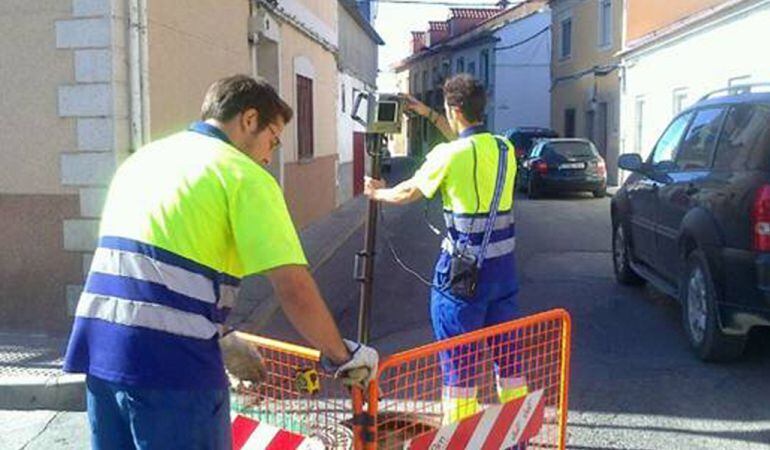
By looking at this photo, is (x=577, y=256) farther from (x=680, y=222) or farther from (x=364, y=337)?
(x=364, y=337)

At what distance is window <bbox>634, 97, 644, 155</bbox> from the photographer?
21.7 m

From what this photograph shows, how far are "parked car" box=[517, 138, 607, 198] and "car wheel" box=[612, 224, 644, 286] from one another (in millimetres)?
11147

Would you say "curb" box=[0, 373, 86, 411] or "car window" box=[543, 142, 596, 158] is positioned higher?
"car window" box=[543, 142, 596, 158]

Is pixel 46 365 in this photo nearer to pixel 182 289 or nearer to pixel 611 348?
pixel 182 289

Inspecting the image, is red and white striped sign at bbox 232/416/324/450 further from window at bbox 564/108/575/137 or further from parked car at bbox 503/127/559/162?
window at bbox 564/108/575/137

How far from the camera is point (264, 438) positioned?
2.87 m

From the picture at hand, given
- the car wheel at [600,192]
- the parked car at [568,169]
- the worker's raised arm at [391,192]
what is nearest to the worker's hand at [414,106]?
the worker's raised arm at [391,192]

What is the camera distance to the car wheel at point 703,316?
5.66 meters

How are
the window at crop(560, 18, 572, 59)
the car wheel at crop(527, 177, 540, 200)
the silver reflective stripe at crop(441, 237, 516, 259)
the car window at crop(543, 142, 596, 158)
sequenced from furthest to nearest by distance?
the window at crop(560, 18, 572, 59), the car wheel at crop(527, 177, 540, 200), the car window at crop(543, 142, 596, 158), the silver reflective stripe at crop(441, 237, 516, 259)

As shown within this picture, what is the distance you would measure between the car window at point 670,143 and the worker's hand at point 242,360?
16.7 ft

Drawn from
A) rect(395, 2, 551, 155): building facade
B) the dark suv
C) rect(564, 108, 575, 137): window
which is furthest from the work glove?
rect(395, 2, 551, 155): building facade

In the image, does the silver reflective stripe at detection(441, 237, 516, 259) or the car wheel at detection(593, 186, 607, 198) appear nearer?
the silver reflective stripe at detection(441, 237, 516, 259)

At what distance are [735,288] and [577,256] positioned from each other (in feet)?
18.2

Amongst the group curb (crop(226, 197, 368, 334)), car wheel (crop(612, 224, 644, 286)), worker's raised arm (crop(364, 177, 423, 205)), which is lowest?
curb (crop(226, 197, 368, 334))
